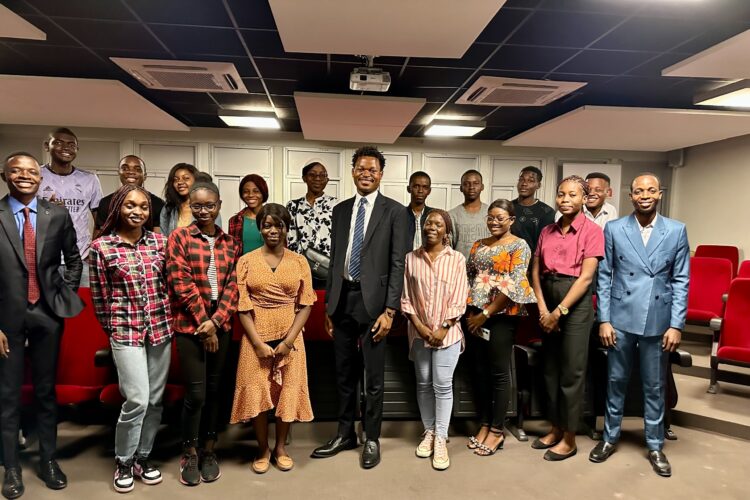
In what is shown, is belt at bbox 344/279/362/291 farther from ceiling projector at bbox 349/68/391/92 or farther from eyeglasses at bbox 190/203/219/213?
ceiling projector at bbox 349/68/391/92

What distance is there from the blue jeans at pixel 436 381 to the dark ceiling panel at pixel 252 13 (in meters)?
2.51

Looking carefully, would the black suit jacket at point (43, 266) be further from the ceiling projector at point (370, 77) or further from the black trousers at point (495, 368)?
the ceiling projector at point (370, 77)

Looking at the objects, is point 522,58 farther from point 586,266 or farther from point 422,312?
point 422,312

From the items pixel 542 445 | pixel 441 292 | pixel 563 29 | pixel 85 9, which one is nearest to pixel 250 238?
pixel 441 292

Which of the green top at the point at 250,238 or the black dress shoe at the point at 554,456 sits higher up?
the green top at the point at 250,238

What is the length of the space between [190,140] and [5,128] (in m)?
2.73

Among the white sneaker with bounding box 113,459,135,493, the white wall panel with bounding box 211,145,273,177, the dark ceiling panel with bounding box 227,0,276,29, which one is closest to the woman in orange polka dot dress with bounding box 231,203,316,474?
the white sneaker with bounding box 113,459,135,493

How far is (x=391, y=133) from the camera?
645cm

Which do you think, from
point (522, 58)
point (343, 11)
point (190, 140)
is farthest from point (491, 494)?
point (190, 140)

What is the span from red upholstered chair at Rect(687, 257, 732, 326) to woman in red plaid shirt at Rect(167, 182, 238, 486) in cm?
460

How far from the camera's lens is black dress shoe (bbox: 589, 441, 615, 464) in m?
2.72

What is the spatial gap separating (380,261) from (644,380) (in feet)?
5.70

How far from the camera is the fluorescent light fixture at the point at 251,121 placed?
647 cm

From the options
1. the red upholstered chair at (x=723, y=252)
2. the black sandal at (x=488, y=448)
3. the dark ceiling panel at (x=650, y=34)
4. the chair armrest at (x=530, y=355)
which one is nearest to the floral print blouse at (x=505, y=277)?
A: the chair armrest at (x=530, y=355)
